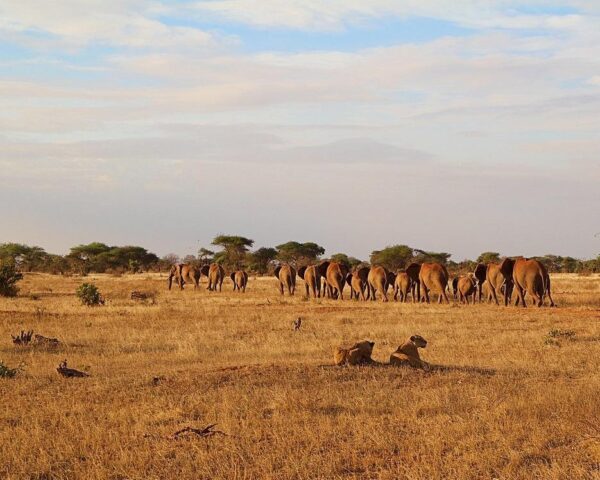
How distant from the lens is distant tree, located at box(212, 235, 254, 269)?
8100 centimetres

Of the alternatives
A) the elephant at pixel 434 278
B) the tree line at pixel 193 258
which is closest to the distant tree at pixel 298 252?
the tree line at pixel 193 258

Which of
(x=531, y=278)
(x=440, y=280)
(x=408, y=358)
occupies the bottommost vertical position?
(x=408, y=358)

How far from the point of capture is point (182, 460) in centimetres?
771

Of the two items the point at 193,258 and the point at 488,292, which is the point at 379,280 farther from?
the point at 193,258

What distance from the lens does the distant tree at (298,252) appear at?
83125mm

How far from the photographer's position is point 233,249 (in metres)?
81.8

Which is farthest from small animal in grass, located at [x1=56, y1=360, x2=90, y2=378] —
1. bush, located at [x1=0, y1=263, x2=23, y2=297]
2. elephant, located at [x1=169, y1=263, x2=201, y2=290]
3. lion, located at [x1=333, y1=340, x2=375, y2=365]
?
elephant, located at [x1=169, y1=263, x2=201, y2=290]

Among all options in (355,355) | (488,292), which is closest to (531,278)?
(488,292)

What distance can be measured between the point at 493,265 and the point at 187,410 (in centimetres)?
2637

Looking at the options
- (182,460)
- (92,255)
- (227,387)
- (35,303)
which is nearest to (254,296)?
(35,303)

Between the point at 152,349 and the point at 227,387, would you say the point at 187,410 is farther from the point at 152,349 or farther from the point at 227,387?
the point at 152,349

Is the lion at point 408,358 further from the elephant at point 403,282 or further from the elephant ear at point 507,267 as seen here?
the elephant at point 403,282

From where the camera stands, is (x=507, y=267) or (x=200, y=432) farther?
(x=507, y=267)

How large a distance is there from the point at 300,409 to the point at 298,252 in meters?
74.5
